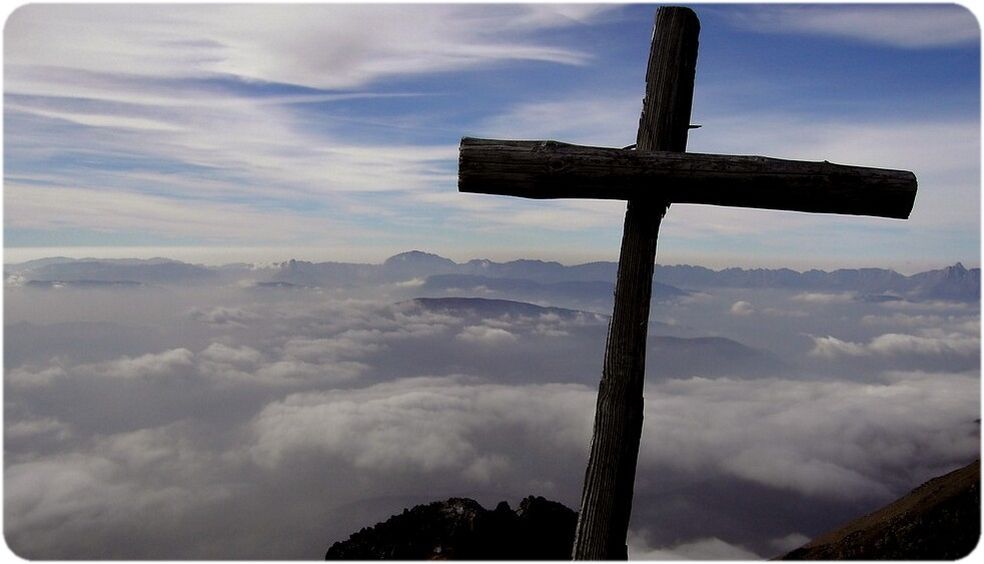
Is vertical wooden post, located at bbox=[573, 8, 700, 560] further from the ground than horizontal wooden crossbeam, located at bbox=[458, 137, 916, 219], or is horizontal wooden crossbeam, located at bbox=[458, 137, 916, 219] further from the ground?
horizontal wooden crossbeam, located at bbox=[458, 137, 916, 219]

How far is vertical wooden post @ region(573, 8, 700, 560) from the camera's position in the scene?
5539mm

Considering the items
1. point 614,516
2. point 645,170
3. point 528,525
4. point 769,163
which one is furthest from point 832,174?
point 528,525

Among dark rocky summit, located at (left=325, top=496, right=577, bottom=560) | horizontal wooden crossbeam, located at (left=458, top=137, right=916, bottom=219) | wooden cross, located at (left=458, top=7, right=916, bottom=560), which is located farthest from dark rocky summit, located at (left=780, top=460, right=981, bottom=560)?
horizontal wooden crossbeam, located at (left=458, top=137, right=916, bottom=219)

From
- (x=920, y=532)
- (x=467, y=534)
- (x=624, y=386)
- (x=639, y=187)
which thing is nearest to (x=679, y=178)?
(x=639, y=187)

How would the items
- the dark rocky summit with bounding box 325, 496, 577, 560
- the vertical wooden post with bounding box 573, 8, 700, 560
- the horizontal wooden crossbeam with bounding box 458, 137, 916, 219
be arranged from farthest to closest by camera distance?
the dark rocky summit with bounding box 325, 496, 577, 560 < the vertical wooden post with bounding box 573, 8, 700, 560 < the horizontal wooden crossbeam with bounding box 458, 137, 916, 219

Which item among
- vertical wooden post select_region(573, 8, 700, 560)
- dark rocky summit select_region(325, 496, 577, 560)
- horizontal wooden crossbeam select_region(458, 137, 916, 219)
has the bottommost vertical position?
dark rocky summit select_region(325, 496, 577, 560)

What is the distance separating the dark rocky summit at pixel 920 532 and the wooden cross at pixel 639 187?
2.89 metres

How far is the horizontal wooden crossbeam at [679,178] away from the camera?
5234 millimetres

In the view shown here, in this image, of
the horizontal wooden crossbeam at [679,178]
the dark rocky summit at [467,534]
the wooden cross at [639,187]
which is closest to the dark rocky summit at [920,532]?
the dark rocky summit at [467,534]

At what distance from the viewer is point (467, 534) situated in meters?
7.30

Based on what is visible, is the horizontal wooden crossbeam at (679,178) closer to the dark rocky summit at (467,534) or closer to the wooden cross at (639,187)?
the wooden cross at (639,187)

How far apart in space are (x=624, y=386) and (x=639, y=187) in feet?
4.98

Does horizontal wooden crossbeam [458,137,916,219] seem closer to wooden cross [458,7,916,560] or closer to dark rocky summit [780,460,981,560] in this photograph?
wooden cross [458,7,916,560]

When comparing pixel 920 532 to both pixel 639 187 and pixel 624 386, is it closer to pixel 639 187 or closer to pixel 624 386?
pixel 624 386
